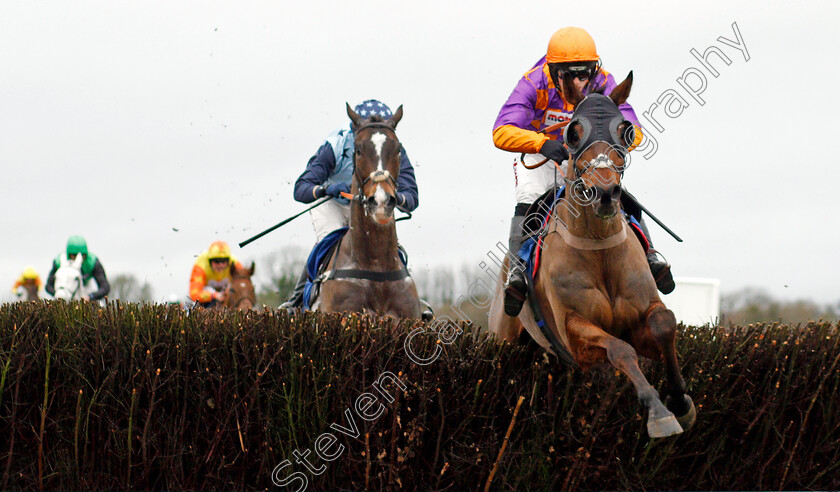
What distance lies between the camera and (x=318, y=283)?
738 centimetres

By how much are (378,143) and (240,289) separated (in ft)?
25.9

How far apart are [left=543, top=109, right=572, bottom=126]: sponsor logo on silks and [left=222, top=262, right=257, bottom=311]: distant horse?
8.74 metres

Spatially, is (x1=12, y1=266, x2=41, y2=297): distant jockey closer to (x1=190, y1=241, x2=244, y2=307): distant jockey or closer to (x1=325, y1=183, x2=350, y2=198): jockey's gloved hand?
(x1=190, y1=241, x2=244, y2=307): distant jockey

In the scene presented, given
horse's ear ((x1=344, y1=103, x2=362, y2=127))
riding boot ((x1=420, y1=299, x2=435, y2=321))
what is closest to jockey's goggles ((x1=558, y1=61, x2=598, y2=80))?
horse's ear ((x1=344, y1=103, x2=362, y2=127))

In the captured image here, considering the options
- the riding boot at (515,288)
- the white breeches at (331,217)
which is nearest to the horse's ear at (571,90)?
Answer: the riding boot at (515,288)

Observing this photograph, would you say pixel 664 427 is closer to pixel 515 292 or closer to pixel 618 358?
pixel 618 358

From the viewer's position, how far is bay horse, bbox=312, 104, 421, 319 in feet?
22.5

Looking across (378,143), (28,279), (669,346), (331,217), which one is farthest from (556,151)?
(28,279)

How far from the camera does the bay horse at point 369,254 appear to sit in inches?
270

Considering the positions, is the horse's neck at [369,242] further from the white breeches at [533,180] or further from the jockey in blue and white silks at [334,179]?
the white breeches at [533,180]

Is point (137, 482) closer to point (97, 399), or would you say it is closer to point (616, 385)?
point (97, 399)

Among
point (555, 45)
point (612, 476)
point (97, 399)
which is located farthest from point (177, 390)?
point (555, 45)

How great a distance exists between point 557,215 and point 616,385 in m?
1.01

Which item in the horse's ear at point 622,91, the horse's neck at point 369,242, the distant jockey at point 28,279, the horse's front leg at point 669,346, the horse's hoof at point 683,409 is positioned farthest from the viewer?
the distant jockey at point 28,279
